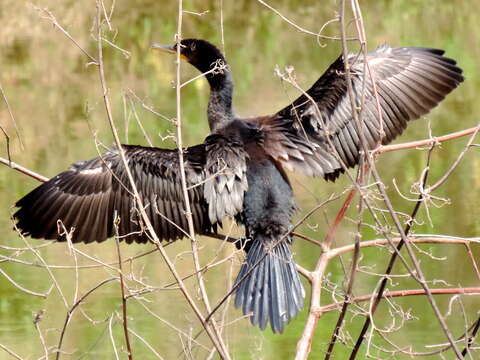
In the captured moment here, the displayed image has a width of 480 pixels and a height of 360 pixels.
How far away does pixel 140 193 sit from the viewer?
17.2 ft

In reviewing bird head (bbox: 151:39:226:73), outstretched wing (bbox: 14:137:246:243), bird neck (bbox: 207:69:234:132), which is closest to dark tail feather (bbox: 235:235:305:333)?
outstretched wing (bbox: 14:137:246:243)

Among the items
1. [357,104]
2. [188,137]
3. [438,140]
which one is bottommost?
[438,140]

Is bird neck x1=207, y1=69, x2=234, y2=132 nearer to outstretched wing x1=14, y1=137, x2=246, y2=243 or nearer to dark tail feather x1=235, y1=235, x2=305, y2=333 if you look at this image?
outstretched wing x1=14, y1=137, x2=246, y2=243

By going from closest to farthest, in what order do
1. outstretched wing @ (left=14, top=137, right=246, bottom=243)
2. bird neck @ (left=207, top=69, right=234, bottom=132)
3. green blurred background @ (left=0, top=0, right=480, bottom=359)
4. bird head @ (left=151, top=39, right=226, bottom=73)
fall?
outstretched wing @ (left=14, top=137, right=246, bottom=243) < bird neck @ (left=207, top=69, right=234, bottom=132) < bird head @ (left=151, top=39, right=226, bottom=73) < green blurred background @ (left=0, top=0, right=480, bottom=359)

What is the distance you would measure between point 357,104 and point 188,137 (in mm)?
5865


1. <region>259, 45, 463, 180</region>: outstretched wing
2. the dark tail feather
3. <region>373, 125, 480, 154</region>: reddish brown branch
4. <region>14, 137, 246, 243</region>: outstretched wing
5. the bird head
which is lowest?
the dark tail feather

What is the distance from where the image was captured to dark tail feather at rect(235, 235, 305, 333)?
4.41m

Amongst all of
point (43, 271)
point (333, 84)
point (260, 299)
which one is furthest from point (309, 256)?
point (260, 299)

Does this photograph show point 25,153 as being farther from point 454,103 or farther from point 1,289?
point 454,103

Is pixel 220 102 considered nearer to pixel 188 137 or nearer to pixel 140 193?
pixel 140 193

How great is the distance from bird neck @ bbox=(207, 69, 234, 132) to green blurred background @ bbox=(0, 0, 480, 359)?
514 millimetres

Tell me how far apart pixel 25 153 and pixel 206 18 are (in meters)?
5.39

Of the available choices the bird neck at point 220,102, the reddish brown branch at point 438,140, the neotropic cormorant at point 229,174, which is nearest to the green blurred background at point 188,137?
the reddish brown branch at point 438,140

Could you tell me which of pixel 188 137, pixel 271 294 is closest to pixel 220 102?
pixel 271 294
